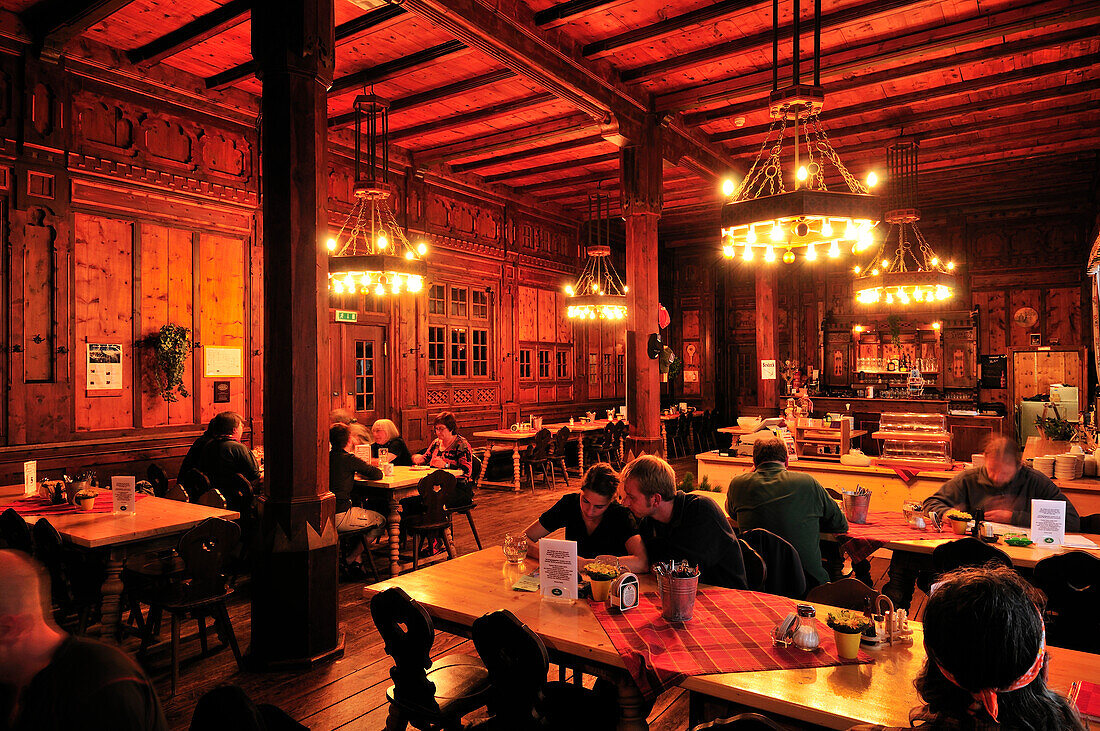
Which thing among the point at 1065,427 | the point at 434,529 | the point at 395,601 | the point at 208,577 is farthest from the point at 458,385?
the point at 395,601

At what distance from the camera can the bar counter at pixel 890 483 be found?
5703 millimetres

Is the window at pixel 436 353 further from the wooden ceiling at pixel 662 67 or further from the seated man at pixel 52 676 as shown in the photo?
the seated man at pixel 52 676

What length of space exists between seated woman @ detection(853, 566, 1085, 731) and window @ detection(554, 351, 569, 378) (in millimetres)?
12712

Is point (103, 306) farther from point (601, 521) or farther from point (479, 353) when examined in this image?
point (601, 521)

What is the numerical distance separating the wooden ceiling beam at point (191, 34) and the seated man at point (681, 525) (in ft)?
17.6

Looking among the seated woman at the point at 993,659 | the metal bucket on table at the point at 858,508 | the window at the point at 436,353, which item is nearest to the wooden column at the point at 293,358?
the metal bucket on table at the point at 858,508

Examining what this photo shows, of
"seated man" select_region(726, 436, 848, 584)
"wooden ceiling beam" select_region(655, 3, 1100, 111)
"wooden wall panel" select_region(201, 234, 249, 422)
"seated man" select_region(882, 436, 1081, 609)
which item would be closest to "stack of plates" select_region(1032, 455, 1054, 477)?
"seated man" select_region(882, 436, 1081, 609)

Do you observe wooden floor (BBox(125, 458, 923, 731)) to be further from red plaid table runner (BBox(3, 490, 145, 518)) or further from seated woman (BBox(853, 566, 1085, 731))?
seated woman (BBox(853, 566, 1085, 731))

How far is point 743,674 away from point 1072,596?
6.79ft

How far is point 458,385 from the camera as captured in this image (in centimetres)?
1163

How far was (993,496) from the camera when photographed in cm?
442

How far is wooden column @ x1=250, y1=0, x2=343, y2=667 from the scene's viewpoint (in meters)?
4.14

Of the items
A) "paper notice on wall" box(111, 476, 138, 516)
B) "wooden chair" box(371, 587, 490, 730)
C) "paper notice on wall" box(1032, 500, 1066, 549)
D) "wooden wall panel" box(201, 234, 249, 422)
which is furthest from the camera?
"wooden wall panel" box(201, 234, 249, 422)

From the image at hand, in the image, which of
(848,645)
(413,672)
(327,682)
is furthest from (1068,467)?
(327,682)
